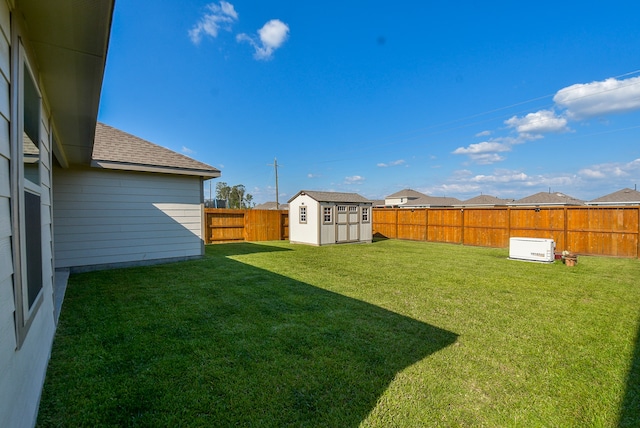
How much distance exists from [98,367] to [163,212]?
5732mm

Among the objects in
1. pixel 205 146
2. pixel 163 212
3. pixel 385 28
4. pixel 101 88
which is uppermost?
pixel 385 28

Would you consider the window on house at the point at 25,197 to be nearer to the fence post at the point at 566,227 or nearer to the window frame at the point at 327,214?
the window frame at the point at 327,214

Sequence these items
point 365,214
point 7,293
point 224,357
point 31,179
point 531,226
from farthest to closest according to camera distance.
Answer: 1. point 365,214
2. point 531,226
3. point 224,357
4. point 31,179
5. point 7,293

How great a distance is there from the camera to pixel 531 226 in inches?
423

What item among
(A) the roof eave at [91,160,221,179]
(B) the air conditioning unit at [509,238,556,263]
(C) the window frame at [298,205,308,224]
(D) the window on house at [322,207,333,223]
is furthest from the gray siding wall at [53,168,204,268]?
(B) the air conditioning unit at [509,238,556,263]

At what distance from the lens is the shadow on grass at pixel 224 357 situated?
6.56 ft

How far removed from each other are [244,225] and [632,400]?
13.1 meters

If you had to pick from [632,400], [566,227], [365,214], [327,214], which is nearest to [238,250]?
[327,214]

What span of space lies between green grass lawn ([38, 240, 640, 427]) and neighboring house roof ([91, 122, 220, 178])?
288 cm

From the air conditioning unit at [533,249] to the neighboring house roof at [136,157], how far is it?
9.15 m

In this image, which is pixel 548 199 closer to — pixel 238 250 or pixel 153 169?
pixel 238 250

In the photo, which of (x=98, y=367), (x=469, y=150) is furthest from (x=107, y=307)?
(x=469, y=150)

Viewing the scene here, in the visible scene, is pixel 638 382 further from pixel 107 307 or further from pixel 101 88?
pixel 107 307

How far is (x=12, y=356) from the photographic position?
135 centimetres
